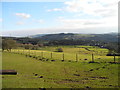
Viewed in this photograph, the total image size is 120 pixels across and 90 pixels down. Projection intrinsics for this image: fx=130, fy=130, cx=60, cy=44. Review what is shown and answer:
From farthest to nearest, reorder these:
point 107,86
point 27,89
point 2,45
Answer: point 2,45 → point 107,86 → point 27,89

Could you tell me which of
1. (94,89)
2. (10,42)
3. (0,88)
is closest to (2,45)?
(10,42)

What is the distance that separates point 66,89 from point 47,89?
1.74 metres

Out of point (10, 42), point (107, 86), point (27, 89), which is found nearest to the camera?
point (27, 89)

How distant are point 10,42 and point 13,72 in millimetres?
47966

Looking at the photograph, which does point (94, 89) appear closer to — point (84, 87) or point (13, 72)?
point (84, 87)

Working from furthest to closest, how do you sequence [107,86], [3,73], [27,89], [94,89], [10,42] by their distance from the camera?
[10,42], [3,73], [107,86], [94,89], [27,89]

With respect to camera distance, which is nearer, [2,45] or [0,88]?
Answer: [0,88]

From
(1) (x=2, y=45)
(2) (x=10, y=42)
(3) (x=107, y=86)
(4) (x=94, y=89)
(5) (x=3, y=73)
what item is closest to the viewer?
(4) (x=94, y=89)

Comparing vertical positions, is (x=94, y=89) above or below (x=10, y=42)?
below

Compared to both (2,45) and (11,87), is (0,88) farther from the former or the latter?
(2,45)

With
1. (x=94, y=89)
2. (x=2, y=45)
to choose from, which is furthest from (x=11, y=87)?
(x=2, y=45)

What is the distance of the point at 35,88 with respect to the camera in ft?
38.5

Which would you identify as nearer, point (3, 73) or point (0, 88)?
point (0, 88)

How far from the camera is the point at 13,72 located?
1819 centimetres
